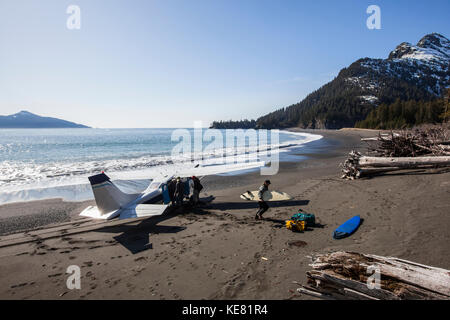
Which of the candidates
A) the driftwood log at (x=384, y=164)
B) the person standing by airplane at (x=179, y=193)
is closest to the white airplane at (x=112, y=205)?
the person standing by airplane at (x=179, y=193)

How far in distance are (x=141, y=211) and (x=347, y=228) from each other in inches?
303

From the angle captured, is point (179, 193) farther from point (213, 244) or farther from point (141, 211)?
point (213, 244)

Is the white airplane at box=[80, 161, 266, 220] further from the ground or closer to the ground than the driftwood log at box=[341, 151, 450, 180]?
closer to the ground

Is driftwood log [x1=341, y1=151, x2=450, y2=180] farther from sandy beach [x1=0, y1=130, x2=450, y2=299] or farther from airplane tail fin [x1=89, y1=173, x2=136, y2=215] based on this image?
airplane tail fin [x1=89, y1=173, x2=136, y2=215]

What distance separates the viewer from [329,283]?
3.89 meters

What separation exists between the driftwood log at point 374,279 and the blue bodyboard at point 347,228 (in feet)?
8.97

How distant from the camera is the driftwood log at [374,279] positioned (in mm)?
3332

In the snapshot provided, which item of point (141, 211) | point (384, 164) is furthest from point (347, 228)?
point (384, 164)

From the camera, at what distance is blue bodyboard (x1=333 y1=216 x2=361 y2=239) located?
6734 millimetres

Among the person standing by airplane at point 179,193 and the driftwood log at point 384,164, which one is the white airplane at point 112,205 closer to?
the person standing by airplane at point 179,193

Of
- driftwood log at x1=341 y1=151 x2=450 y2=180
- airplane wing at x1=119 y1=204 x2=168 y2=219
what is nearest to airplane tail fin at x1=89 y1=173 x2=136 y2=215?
airplane wing at x1=119 y1=204 x2=168 y2=219

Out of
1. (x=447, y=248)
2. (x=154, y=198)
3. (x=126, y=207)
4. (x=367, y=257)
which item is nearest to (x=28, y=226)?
(x=126, y=207)

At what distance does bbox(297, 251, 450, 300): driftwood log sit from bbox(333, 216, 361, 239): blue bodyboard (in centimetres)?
274
